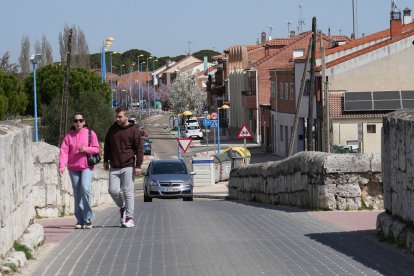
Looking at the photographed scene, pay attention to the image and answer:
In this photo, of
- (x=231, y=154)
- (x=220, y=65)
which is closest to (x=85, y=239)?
(x=231, y=154)

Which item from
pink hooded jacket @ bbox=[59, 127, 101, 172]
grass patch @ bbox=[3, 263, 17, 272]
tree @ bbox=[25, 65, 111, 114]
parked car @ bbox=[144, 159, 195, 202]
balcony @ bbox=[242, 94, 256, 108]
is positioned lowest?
parked car @ bbox=[144, 159, 195, 202]

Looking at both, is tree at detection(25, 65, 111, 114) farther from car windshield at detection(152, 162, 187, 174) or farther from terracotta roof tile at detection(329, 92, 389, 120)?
car windshield at detection(152, 162, 187, 174)

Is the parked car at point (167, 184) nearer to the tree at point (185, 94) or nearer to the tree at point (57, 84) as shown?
the tree at point (57, 84)

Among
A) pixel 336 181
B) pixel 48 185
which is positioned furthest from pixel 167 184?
pixel 336 181

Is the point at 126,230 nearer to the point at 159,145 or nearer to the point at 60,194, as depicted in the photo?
the point at 60,194

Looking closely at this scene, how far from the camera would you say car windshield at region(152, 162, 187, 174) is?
115 ft

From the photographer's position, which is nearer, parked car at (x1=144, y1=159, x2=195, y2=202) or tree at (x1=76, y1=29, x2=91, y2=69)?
parked car at (x1=144, y1=159, x2=195, y2=202)

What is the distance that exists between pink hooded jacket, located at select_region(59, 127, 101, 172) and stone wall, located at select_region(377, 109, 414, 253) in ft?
14.0

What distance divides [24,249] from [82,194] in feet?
11.8

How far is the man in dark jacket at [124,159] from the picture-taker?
14391mm

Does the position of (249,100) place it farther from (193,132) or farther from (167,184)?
(167,184)

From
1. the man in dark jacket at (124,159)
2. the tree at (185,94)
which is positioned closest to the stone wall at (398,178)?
the man in dark jacket at (124,159)

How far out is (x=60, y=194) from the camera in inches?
720

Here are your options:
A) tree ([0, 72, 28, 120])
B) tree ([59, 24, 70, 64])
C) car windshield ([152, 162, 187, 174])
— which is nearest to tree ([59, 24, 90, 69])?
tree ([59, 24, 70, 64])
